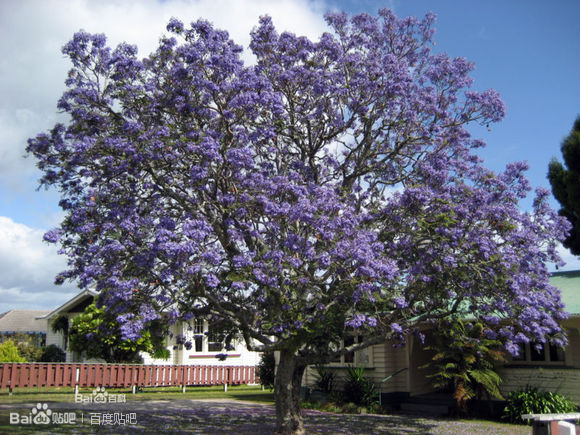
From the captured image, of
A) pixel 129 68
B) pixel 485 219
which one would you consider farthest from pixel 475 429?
pixel 129 68

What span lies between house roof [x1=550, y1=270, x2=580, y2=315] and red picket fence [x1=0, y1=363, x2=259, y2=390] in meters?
16.4

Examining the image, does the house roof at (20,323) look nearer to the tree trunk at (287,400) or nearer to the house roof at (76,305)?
the house roof at (76,305)

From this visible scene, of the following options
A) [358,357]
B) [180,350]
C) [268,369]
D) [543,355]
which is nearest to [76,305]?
[180,350]

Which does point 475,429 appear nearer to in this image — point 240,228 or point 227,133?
point 240,228

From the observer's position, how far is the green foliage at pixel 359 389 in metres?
19.7

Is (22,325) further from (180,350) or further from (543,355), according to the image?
(543,355)

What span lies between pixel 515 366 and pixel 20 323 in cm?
4430

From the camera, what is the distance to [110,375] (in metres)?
23.7

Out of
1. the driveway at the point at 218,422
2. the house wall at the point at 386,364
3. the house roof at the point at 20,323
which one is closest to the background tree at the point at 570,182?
the house wall at the point at 386,364

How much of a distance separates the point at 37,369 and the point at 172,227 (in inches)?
568

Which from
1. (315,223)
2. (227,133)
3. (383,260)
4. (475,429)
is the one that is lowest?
(475,429)

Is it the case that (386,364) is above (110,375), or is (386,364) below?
above

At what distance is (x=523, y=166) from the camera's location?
14.2 metres

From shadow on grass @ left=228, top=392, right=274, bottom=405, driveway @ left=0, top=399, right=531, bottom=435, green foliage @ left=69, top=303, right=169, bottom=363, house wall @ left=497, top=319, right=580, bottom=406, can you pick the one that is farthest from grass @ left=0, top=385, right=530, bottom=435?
green foliage @ left=69, top=303, right=169, bottom=363
